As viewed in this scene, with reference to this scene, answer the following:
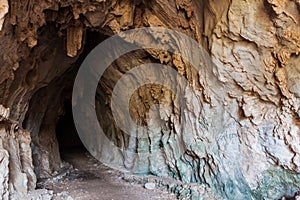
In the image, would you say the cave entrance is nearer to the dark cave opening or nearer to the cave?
the dark cave opening

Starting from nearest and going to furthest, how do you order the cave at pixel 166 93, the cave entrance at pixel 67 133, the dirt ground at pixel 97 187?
the cave at pixel 166 93
the dirt ground at pixel 97 187
the cave entrance at pixel 67 133

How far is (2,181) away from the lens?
3.62 meters

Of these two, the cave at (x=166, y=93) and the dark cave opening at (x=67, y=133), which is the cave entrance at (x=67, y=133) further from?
the cave at (x=166, y=93)

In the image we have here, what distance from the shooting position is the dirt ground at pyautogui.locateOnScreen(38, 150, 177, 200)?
5.10 meters

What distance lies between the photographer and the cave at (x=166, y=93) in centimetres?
368

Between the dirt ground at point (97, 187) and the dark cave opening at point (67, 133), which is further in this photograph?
the dark cave opening at point (67, 133)

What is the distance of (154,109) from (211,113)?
1832mm

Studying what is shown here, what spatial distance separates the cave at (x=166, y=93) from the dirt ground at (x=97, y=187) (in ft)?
0.11

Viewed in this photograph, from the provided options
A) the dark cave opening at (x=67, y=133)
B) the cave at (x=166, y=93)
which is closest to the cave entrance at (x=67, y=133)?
the dark cave opening at (x=67, y=133)

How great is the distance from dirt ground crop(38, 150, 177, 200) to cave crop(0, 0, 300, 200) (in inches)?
1.3

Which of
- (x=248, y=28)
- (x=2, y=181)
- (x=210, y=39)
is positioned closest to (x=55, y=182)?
(x=2, y=181)

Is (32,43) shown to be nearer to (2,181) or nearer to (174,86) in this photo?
(2,181)

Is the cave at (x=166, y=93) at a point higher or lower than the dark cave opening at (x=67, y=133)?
higher

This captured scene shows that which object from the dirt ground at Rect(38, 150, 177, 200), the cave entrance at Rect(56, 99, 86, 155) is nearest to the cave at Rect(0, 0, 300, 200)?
the dirt ground at Rect(38, 150, 177, 200)
